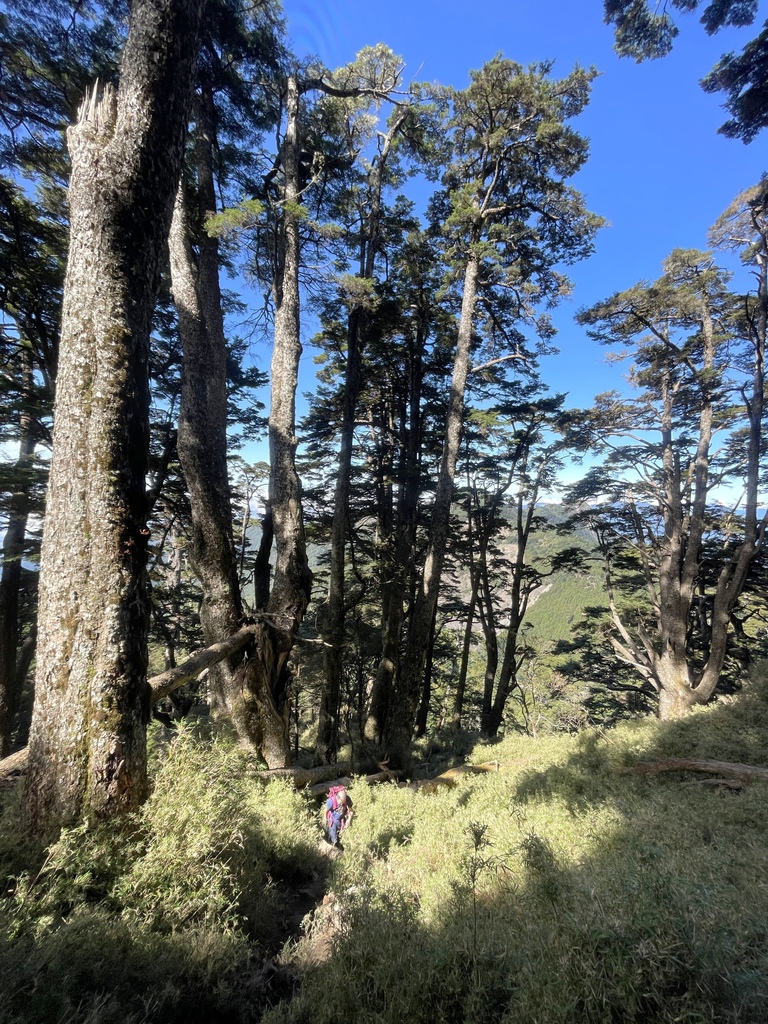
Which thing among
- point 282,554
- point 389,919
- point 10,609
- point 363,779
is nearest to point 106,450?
point 282,554

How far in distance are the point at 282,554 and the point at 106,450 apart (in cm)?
347

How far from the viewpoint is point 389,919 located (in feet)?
8.82

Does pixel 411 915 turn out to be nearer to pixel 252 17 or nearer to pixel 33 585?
pixel 252 17

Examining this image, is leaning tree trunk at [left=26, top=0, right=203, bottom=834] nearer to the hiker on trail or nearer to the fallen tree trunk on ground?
the fallen tree trunk on ground

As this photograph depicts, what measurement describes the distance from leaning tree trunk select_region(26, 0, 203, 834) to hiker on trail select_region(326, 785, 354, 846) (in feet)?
11.1

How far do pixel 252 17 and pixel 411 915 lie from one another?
12758mm

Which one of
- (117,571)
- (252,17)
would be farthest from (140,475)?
(252,17)

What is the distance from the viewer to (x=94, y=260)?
3.22 m

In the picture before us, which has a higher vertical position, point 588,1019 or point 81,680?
point 81,680

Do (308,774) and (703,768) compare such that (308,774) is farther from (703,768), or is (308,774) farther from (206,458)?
(703,768)

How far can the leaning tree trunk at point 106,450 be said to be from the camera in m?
2.96

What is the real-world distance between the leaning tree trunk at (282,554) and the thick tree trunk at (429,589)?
276 centimetres

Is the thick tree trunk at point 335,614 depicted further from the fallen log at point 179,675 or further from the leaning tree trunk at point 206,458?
the fallen log at point 179,675

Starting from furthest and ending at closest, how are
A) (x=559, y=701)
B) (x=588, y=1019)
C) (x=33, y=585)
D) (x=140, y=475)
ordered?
(x=559, y=701) → (x=33, y=585) → (x=140, y=475) → (x=588, y=1019)
